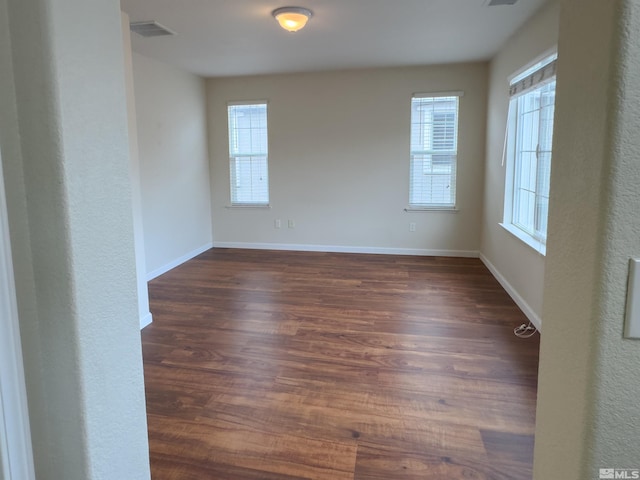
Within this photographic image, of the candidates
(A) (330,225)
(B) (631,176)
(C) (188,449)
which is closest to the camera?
(B) (631,176)

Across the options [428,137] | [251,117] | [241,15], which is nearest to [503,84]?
[428,137]

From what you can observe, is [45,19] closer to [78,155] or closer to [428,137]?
[78,155]

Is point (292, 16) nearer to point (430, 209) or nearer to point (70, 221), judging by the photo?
point (70, 221)

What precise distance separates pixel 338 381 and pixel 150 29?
3427mm

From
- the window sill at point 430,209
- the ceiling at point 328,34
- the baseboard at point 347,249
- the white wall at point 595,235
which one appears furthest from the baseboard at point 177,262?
the white wall at point 595,235

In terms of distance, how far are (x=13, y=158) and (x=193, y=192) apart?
18.0ft

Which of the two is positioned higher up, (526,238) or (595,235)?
(595,235)

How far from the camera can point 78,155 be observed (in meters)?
0.81

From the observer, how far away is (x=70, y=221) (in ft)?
2.65

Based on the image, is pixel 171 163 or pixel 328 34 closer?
pixel 328 34

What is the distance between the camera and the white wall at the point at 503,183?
11.5 feet

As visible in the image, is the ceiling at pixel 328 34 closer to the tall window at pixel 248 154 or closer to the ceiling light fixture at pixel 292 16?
the ceiling light fixture at pixel 292 16

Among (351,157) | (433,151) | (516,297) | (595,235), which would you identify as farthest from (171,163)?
(595,235)

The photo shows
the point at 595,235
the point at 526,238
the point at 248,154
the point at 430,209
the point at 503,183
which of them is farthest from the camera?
the point at 248,154
